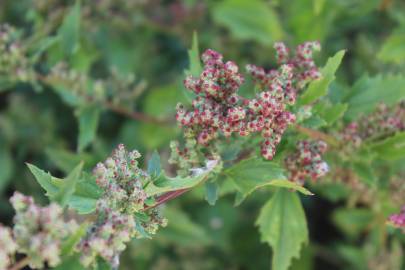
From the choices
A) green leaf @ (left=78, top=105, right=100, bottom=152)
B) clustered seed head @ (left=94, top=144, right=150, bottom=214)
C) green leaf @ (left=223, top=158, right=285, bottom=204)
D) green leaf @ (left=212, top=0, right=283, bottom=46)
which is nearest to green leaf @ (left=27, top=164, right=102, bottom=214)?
clustered seed head @ (left=94, top=144, right=150, bottom=214)

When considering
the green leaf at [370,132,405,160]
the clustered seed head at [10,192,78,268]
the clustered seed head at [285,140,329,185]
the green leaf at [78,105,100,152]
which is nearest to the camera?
the clustered seed head at [10,192,78,268]

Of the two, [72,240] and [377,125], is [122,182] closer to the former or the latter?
[72,240]


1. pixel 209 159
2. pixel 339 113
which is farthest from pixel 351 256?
pixel 209 159

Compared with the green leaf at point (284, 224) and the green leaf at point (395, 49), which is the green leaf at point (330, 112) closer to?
the green leaf at point (284, 224)

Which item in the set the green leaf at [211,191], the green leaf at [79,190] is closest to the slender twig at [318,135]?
the green leaf at [211,191]

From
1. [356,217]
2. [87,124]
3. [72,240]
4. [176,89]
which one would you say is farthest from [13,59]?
[356,217]

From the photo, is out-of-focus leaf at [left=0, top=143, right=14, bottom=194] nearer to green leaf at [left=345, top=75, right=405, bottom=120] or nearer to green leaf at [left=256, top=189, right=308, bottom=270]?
green leaf at [left=256, top=189, right=308, bottom=270]
